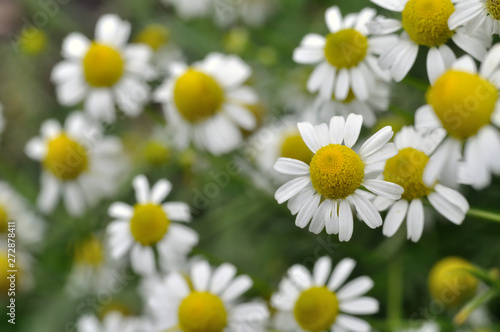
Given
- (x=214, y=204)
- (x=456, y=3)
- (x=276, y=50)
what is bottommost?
(x=214, y=204)

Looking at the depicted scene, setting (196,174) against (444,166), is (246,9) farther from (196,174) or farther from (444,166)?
(444,166)

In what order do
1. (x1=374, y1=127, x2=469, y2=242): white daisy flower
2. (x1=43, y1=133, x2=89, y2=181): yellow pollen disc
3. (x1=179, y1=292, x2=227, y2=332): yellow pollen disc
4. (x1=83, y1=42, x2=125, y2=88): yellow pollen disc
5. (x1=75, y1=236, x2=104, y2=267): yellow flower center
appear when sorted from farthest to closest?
1. (x1=75, y1=236, x2=104, y2=267): yellow flower center
2. (x1=43, y1=133, x2=89, y2=181): yellow pollen disc
3. (x1=83, y1=42, x2=125, y2=88): yellow pollen disc
4. (x1=179, y1=292, x2=227, y2=332): yellow pollen disc
5. (x1=374, y1=127, x2=469, y2=242): white daisy flower

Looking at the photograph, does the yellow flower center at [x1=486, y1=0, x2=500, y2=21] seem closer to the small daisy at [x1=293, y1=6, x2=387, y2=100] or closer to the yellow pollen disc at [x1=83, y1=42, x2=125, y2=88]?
the small daisy at [x1=293, y1=6, x2=387, y2=100]

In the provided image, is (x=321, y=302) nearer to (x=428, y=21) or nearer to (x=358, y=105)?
(x=358, y=105)

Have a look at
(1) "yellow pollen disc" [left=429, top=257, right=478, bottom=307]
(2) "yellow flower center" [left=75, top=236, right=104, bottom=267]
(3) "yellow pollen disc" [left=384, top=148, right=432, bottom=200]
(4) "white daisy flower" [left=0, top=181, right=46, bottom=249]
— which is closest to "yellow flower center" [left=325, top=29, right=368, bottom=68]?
(3) "yellow pollen disc" [left=384, top=148, right=432, bottom=200]

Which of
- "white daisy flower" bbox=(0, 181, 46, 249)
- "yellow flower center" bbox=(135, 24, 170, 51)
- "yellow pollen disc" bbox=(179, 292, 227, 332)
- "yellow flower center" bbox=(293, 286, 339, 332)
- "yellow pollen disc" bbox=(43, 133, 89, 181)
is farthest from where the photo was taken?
"yellow flower center" bbox=(135, 24, 170, 51)

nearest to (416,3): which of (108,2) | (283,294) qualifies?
(283,294)

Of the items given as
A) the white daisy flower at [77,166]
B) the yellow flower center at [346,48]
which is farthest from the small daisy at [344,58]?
the white daisy flower at [77,166]
